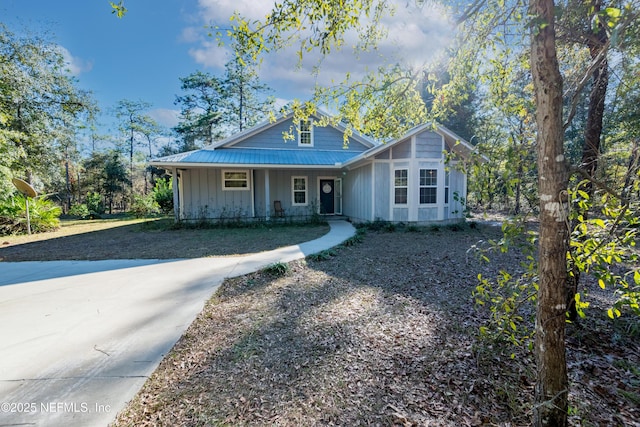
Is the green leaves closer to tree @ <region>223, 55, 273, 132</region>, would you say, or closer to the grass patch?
the grass patch

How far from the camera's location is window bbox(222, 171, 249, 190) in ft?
43.2

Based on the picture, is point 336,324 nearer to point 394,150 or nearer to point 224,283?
point 224,283

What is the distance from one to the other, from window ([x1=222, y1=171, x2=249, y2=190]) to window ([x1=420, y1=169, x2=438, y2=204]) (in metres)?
7.90

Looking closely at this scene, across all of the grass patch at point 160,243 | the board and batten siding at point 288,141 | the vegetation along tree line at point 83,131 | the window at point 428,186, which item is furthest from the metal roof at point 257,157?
the window at point 428,186

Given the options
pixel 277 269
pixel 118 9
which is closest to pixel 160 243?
pixel 277 269

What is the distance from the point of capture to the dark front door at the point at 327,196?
14.6 metres

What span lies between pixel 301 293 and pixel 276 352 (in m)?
1.63

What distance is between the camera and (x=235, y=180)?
1330 centimetres

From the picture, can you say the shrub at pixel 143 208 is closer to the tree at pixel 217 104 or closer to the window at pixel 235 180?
the window at pixel 235 180

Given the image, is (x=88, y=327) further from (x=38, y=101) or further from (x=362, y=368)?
(x=38, y=101)

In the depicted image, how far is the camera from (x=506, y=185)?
6.09 feet

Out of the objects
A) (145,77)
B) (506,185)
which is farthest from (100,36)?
(506,185)

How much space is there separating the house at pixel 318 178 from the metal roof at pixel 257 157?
40 millimetres

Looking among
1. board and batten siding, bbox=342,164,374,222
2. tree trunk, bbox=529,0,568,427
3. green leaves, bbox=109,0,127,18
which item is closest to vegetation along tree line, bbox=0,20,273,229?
green leaves, bbox=109,0,127,18
